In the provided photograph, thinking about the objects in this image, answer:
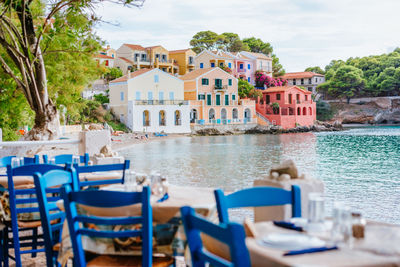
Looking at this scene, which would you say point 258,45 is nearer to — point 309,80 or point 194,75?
point 309,80

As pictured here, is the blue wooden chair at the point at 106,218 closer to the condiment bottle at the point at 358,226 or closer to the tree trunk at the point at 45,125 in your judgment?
the condiment bottle at the point at 358,226

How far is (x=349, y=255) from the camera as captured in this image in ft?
6.46

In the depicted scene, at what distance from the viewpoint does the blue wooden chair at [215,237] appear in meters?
1.74

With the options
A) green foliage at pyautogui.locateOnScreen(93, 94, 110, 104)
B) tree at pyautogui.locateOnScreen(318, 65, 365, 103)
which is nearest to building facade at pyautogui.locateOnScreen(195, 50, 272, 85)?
tree at pyautogui.locateOnScreen(318, 65, 365, 103)

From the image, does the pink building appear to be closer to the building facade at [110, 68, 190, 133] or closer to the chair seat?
the building facade at [110, 68, 190, 133]

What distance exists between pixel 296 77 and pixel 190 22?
20449mm

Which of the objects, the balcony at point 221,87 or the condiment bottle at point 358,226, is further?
the balcony at point 221,87

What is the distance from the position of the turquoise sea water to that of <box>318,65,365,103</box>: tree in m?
30.8

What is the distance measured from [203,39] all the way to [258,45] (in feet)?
34.8

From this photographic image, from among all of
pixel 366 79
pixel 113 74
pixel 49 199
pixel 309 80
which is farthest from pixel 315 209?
pixel 309 80

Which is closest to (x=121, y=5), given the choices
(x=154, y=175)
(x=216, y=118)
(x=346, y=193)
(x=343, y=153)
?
(x=154, y=175)

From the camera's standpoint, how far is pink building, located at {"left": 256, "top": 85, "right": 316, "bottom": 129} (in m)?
58.8

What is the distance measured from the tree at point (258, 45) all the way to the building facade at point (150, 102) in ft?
92.5

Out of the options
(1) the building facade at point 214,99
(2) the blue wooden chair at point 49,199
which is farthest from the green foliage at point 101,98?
(2) the blue wooden chair at point 49,199
